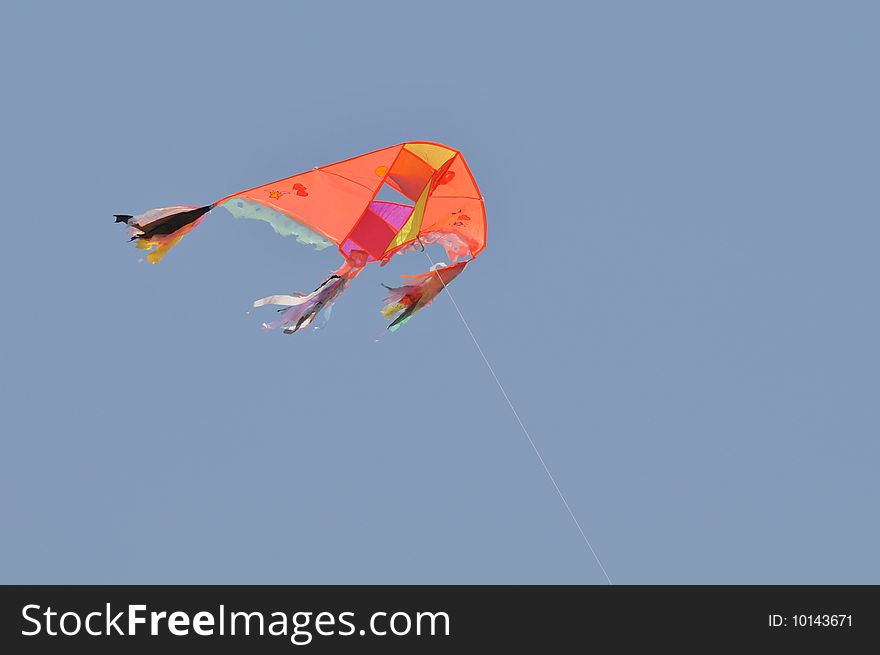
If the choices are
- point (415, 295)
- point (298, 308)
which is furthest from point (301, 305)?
point (415, 295)

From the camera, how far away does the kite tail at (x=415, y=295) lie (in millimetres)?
33156

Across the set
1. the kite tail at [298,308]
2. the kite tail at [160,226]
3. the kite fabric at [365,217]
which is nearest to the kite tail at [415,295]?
the kite fabric at [365,217]

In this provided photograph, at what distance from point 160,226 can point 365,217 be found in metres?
3.77

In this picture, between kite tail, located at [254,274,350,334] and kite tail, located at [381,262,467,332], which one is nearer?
kite tail, located at [254,274,350,334]

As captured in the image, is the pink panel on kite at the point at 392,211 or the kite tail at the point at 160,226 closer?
the kite tail at the point at 160,226

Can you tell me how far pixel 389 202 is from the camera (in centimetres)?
3400

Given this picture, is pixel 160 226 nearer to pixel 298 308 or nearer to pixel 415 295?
pixel 298 308

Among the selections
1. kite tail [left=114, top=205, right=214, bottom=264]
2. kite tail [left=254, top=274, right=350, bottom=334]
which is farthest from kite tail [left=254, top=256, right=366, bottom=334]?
kite tail [left=114, top=205, right=214, bottom=264]

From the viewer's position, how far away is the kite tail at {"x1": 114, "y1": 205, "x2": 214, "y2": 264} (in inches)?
1241

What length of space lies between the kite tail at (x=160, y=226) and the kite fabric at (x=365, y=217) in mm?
17

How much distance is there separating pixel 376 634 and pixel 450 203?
9.00 metres

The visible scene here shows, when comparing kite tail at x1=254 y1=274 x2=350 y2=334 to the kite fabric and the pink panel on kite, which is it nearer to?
the kite fabric

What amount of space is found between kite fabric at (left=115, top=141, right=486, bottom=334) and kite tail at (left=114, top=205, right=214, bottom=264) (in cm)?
2

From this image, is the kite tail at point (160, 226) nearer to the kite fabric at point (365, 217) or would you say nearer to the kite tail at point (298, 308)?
the kite fabric at point (365, 217)
